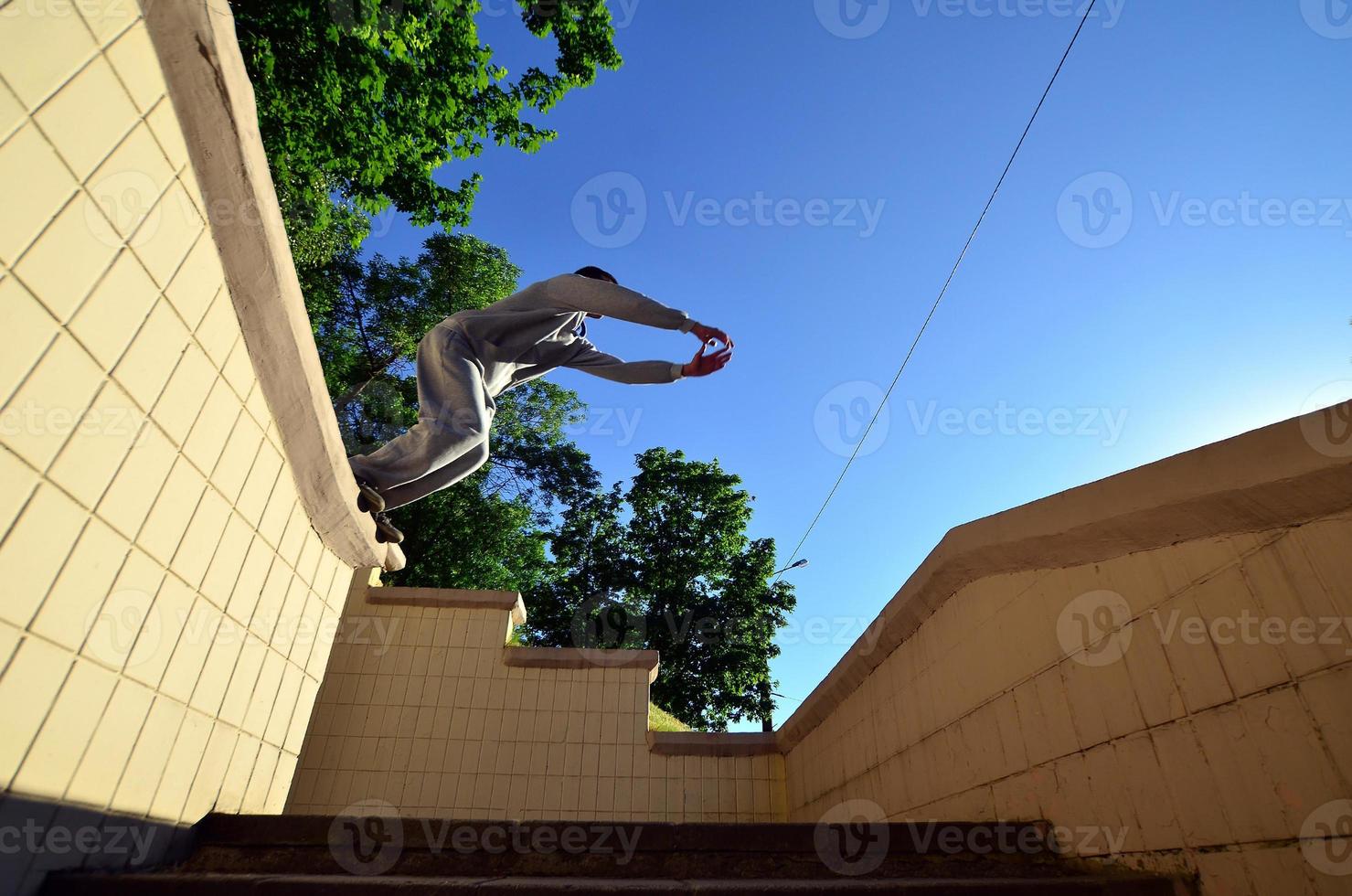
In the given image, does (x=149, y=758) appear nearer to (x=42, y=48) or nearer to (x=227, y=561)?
(x=227, y=561)

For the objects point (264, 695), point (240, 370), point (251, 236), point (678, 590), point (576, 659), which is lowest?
point (264, 695)

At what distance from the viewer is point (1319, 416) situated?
4.05 ft

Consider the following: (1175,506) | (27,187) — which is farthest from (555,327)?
(1175,506)

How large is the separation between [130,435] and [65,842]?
3.01 ft

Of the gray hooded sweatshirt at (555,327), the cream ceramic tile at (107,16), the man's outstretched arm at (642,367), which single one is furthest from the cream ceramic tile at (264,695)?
the man's outstretched arm at (642,367)

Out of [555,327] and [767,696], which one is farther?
[767,696]

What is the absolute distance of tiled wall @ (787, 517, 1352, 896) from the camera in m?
1.21

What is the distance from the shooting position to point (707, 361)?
297cm

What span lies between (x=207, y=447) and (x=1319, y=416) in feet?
8.96

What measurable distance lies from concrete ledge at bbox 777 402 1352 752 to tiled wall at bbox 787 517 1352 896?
5 cm

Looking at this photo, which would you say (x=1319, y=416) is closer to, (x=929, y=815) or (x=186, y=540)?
(x=929, y=815)

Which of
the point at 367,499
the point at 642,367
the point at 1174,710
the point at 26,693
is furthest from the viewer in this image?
the point at 642,367

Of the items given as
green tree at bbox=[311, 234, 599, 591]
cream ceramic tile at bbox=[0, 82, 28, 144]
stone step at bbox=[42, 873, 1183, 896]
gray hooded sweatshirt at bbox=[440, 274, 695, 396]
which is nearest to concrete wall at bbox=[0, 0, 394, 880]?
cream ceramic tile at bbox=[0, 82, 28, 144]

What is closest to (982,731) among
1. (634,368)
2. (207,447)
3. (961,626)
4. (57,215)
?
(961,626)
